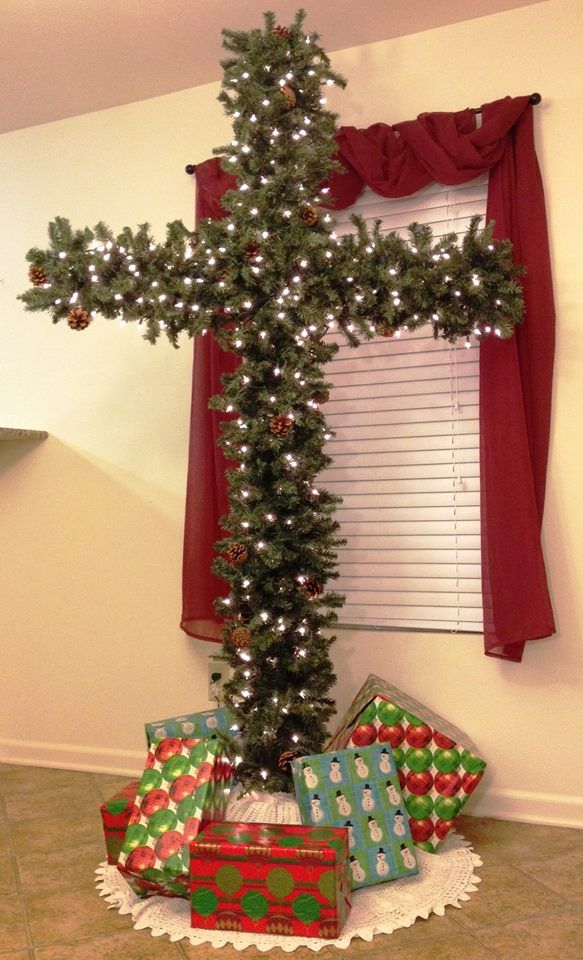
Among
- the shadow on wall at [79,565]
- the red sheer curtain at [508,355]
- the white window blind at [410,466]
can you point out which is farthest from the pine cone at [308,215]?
the shadow on wall at [79,565]

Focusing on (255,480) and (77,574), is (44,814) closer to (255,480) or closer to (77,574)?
(77,574)

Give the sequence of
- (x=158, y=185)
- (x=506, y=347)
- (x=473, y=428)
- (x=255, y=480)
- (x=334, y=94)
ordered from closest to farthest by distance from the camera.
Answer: (x=255, y=480) → (x=506, y=347) → (x=473, y=428) → (x=334, y=94) → (x=158, y=185)

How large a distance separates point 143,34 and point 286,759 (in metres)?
2.53

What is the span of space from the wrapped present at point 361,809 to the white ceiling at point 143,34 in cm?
245

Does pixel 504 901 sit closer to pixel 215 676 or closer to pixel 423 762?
pixel 423 762

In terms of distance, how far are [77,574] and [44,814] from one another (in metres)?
0.99

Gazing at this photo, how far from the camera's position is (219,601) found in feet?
9.27

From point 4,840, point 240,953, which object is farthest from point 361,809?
point 4,840

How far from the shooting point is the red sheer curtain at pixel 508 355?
2.94 m

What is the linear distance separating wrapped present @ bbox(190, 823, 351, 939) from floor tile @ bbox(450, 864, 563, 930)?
333 millimetres

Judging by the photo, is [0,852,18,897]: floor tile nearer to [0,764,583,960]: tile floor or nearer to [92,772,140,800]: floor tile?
[0,764,583,960]: tile floor

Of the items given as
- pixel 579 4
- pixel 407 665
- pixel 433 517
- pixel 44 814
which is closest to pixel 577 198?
pixel 579 4

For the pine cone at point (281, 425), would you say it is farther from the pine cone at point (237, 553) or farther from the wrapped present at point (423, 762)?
the wrapped present at point (423, 762)

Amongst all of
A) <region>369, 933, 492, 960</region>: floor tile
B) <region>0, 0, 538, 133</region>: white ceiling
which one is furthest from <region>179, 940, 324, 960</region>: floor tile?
<region>0, 0, 538, 133</region>: white ceiling
